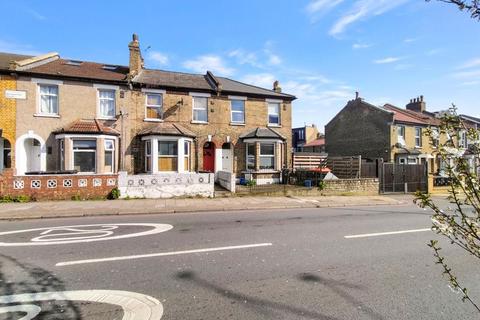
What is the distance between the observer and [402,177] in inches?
811

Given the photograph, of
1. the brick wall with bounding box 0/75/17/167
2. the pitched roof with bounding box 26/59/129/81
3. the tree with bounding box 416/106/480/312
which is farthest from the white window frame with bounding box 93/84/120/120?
the tree with bounding box 416/106/480/312

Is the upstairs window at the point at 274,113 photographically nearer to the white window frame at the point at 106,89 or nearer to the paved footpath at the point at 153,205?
A: the paved footpath at the point at 153,205

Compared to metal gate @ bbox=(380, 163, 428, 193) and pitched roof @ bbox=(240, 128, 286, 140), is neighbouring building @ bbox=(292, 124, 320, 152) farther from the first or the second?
pitched roof @ bbox=(240, 128, 286, 140)

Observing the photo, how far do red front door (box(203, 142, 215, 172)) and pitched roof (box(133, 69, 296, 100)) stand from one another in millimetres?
3715

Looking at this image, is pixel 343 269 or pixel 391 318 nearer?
pixel 391 318

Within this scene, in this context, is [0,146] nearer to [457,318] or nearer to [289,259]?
[289,259]

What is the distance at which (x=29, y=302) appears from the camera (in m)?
3.81

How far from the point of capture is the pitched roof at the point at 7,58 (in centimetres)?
1620

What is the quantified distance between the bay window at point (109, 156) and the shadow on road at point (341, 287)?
14731mm

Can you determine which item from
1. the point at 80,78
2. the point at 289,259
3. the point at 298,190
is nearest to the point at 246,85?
the point at 298,190

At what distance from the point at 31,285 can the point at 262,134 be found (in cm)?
1637

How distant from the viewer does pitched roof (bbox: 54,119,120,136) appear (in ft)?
51.5

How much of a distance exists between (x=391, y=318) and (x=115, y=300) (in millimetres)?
3501

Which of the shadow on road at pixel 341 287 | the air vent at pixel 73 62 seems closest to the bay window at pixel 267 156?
the air vent at pixel 73 62
